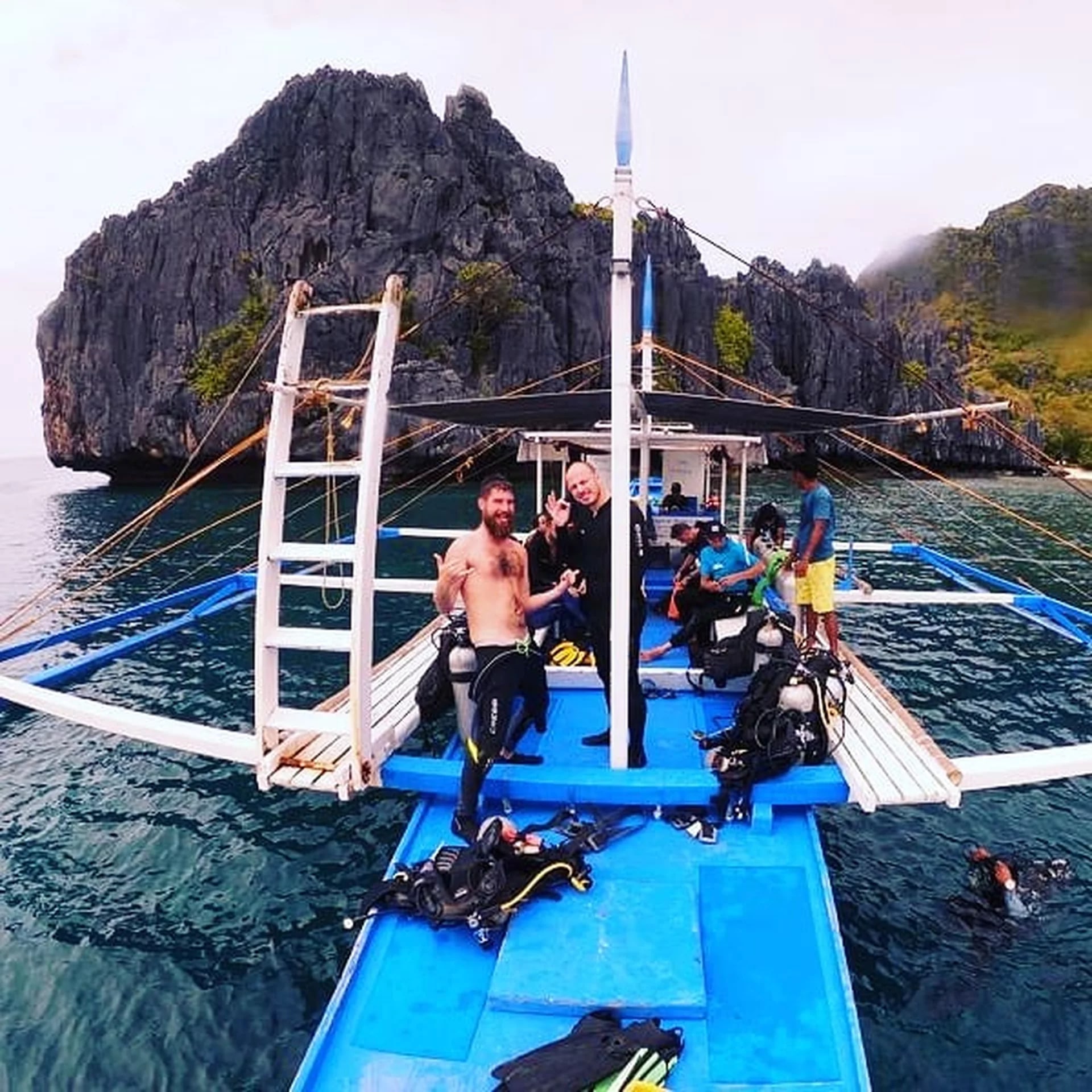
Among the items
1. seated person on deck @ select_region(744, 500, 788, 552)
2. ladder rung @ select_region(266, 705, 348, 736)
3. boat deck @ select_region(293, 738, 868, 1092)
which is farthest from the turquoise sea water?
seated person on deck @ select_region(744, 500, 788, 552)

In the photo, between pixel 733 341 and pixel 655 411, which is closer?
pixel 655 411

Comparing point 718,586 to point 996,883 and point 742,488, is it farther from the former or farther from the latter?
point 742,488

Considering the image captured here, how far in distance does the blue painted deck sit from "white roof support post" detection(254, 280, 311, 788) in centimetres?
123

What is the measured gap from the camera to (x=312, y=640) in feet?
17.5

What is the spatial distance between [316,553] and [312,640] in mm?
642

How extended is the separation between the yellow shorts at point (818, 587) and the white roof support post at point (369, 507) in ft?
19.1

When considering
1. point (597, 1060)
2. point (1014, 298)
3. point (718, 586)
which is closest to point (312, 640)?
point (597, 1060)

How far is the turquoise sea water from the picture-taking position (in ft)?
17.6

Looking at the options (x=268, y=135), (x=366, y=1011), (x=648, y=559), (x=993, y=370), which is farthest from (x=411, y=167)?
(x=993, y=370)

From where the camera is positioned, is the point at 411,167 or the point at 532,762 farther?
the point at 411,167

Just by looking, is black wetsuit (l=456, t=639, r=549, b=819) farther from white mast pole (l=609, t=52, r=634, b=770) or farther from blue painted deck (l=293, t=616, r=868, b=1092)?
white mast pole (l=609, t=52, r=634, b=770)

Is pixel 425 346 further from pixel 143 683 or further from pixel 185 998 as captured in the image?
pixel 185 998

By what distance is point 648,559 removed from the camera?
14.5 meters

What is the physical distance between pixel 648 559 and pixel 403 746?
6.39 meters
